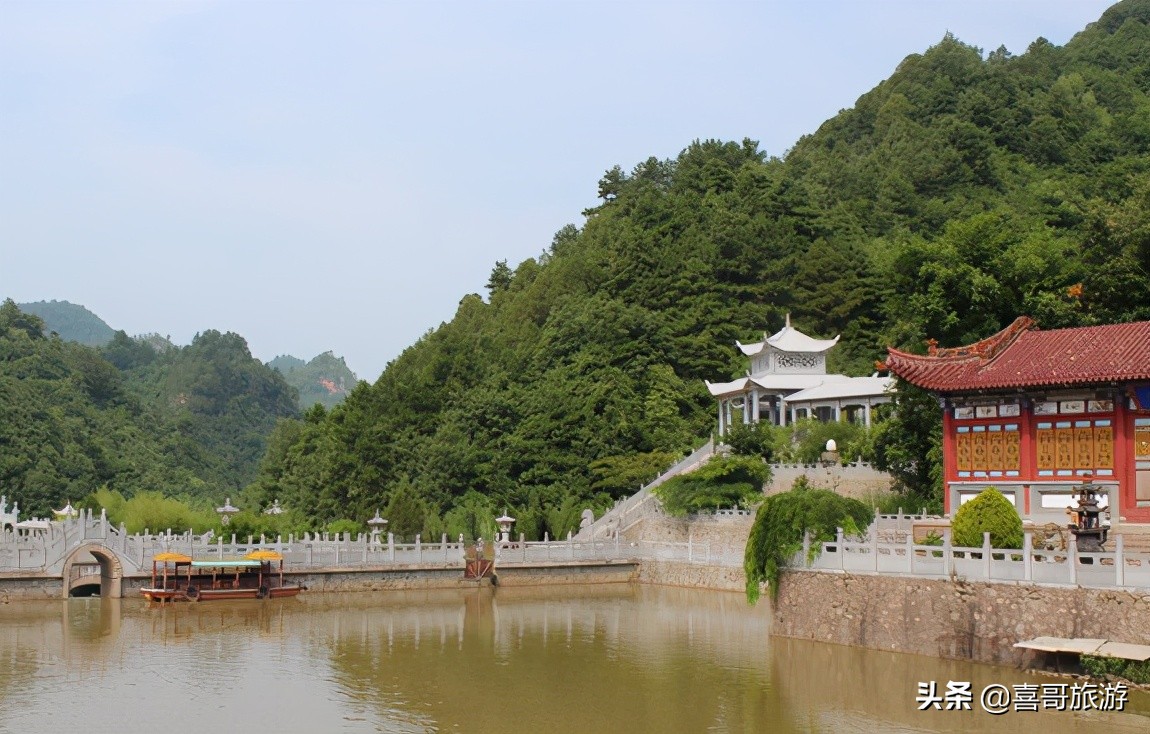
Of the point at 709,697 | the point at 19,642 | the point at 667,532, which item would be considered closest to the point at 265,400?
the point at 667,532

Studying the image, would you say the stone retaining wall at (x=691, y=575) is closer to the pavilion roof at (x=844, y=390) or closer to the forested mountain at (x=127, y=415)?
the pavilion roof at (x=844, y=390)

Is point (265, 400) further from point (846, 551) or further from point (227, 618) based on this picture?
point (846, 551)

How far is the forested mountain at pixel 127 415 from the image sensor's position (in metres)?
67.3

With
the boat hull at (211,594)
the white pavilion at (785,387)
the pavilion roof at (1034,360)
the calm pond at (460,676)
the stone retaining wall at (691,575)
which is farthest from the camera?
the white pavilion at (785,387)

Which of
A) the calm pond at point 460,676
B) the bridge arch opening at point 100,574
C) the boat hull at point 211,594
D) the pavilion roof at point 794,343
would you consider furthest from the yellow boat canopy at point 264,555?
the pavilion roof at point 794,343

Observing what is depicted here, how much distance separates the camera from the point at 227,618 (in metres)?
31.3

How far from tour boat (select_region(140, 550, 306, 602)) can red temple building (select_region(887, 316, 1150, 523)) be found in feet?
60.6

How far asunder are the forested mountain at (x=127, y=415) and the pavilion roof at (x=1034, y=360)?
45.5 m

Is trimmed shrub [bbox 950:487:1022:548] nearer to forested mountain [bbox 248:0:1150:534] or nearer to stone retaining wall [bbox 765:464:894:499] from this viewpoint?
forested mountain [bbox 248:0:1150:534]

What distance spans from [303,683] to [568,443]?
29.0m

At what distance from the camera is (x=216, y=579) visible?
34.9 m

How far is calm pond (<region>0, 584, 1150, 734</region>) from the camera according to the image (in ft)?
60.0

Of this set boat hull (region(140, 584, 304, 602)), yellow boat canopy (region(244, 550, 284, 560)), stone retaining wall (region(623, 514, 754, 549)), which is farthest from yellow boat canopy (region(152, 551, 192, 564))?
stone retaining wall (region(623, 514, 754, 549))

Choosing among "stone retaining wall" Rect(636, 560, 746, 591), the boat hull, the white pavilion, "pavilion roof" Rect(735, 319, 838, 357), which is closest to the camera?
the boat hull
